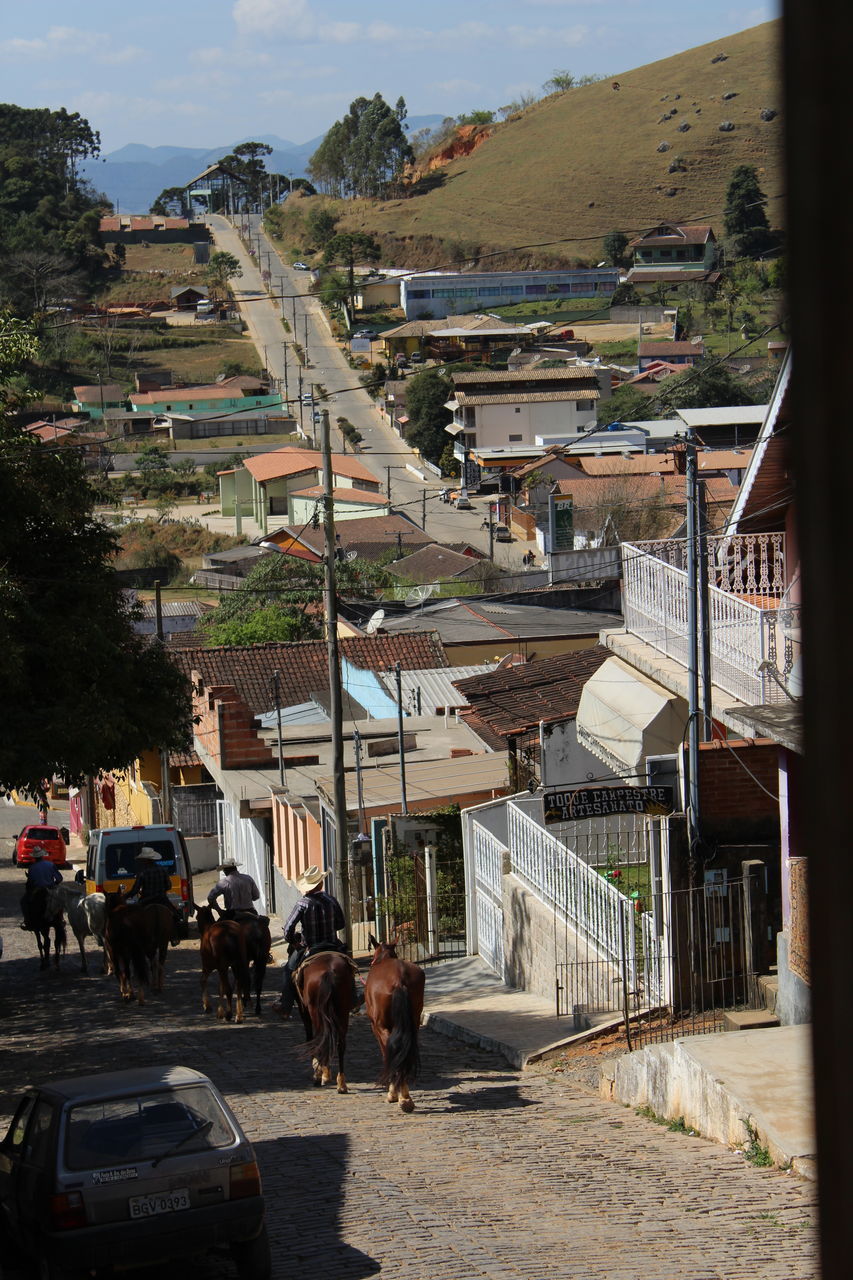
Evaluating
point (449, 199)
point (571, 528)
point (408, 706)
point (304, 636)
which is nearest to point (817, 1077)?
point (408, 706)

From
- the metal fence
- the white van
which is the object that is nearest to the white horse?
the white van

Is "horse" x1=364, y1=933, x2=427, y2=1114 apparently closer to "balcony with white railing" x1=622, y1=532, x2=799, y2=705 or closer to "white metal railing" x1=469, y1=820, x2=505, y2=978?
"balcony with white railing" x1=622, y1=532, x2=799, y2=705

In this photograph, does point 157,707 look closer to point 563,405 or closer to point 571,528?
point 571,528

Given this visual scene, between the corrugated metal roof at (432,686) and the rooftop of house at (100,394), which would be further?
the rooftop of house at (100,394)

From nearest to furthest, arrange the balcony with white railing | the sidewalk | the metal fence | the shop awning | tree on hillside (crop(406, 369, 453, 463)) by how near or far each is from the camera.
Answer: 1. the sidewalk
2. the metal fence
3. the balcony with white railing
4. the shop awning
5. tree on hillside (crop(406, 369, 453, 463))

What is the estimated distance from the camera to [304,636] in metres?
46.2

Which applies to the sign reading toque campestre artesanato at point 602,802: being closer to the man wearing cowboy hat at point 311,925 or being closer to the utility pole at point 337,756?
the man wearing cowboy hat at point 311,925

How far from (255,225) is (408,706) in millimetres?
176978

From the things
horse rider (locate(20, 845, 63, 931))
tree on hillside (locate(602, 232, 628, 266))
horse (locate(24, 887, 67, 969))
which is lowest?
horse (locate(24, 887, 67, 969))

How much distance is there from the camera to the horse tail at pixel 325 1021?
11562 millimetres

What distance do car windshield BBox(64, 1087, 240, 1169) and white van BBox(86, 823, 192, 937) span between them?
1402 cm

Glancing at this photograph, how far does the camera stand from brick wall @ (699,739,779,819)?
1313 cm

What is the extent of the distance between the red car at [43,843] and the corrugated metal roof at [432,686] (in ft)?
27.7

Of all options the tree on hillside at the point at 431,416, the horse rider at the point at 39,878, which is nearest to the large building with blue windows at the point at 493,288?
the tree on hillside at the point at 431,416
